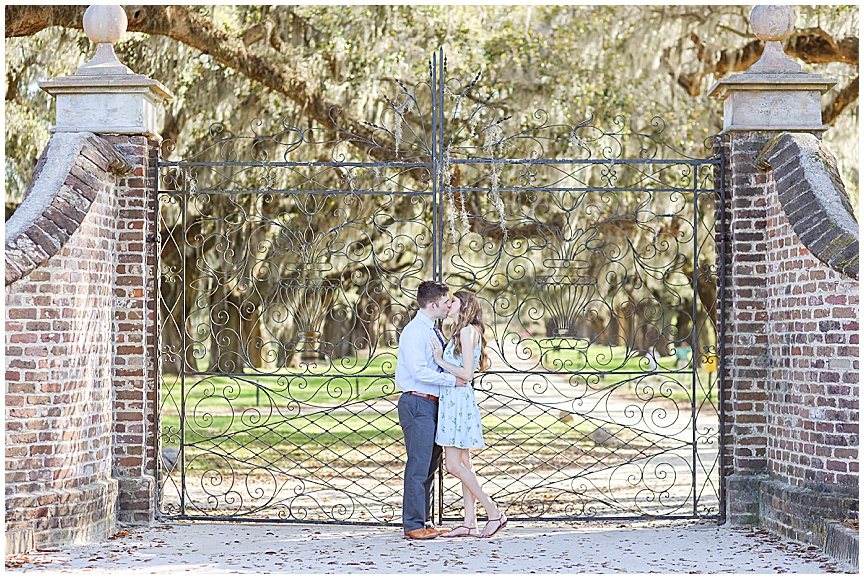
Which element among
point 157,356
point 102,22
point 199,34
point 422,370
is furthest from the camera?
point 199,34

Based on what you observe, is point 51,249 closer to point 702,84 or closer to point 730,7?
point 730,7

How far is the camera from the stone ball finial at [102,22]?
22.9 feet

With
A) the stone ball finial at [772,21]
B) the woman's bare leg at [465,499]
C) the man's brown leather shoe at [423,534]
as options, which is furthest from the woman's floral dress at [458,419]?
the stone ball finial at [772,21]

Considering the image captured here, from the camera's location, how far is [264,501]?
29.5ft

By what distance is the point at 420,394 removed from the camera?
6.55m

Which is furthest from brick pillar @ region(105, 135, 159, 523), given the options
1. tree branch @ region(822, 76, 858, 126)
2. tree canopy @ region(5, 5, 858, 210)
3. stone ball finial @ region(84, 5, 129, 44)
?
tree branch @ region(822, 76, 858, 126)

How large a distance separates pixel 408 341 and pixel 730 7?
833cm

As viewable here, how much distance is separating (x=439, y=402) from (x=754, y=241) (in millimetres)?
2497

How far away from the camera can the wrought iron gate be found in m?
6.93

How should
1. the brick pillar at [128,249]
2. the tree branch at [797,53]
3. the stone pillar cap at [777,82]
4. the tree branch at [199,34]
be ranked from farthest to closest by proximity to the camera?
the tree branch at [797,53], the tree branch at [199,34], the brick pillar at [128,249], the stone pillar cap at [777,82]

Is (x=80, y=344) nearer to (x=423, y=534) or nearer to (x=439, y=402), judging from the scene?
(x=439, y=402)

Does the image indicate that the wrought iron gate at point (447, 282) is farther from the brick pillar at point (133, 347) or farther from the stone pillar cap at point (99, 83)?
the stone pillar cap at point (99, 83)

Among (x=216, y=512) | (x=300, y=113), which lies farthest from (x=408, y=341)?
(x=300, y=113)

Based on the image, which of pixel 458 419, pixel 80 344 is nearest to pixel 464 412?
pixel 458 419
